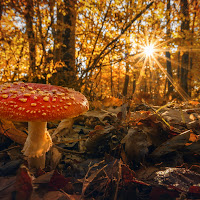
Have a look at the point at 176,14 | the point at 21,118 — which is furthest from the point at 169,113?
the point at 176,14

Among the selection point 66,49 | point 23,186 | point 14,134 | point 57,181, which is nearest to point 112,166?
point 57,181

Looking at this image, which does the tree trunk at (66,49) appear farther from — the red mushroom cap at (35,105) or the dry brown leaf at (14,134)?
the red mushroom cap at (35,105)

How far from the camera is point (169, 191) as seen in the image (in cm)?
83

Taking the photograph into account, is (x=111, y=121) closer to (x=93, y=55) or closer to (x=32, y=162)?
(x=32, y=162)

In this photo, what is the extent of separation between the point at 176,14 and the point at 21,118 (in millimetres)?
5508

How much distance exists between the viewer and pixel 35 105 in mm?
1124

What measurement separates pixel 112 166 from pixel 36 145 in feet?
2.42

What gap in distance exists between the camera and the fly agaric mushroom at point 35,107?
1111mm

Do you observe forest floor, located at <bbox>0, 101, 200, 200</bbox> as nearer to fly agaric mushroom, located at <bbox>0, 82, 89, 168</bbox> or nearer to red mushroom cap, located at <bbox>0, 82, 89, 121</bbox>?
fly agaric mushroom, located at <bbox>0, 82, 89, 168</bbox>

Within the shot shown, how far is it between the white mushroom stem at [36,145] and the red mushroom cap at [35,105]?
1.06 ft

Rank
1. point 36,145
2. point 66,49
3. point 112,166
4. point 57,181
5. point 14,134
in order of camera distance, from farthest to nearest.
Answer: point 66,49
point 14,134
point 36,145
point 112,166
point 57,181

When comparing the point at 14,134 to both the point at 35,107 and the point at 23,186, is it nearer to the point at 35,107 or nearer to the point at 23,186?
the point at 35,107

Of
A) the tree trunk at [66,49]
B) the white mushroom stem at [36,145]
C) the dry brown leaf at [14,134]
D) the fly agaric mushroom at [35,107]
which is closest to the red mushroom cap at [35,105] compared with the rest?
the fly agaric mushroom at [35,107]

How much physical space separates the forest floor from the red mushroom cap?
1.13 feet
